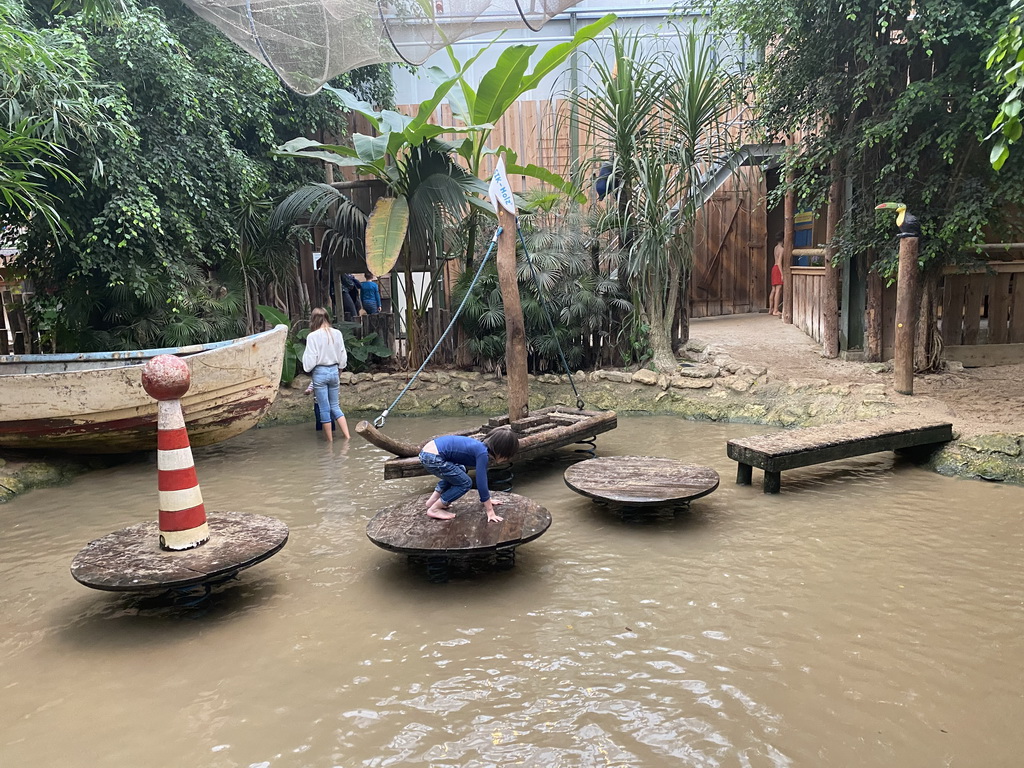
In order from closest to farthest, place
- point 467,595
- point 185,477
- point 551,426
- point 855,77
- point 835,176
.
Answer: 1. point 185,477
2. point 467,595
3. point 551,426
4. point 855,77
5. point 835,176

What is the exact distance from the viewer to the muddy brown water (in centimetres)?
272

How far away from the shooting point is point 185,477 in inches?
145

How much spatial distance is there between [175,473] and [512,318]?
331 centimetres

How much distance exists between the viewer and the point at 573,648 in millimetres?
3383

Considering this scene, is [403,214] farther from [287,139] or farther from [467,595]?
[467,595]

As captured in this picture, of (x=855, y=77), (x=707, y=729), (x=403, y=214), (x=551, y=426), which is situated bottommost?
(x=707, y=729)

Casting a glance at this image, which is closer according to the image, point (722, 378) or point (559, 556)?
point (559, 556)

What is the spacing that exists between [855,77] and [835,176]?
110 cm

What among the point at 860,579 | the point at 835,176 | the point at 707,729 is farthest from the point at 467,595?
the point at 835,176

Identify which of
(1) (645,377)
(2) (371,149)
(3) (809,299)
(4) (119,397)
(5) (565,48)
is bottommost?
(1) (645,377)

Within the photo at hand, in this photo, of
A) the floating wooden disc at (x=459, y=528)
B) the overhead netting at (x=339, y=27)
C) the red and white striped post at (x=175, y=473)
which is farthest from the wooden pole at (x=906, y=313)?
the red and white striped post at (x=175, y=473)

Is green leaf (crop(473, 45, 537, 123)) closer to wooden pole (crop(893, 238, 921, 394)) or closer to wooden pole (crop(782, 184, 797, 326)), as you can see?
wooden pole (crop(893, 238, 921, 394))

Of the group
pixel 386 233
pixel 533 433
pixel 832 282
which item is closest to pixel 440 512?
pixel 533 433

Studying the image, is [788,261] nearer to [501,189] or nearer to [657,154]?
[657,154]
